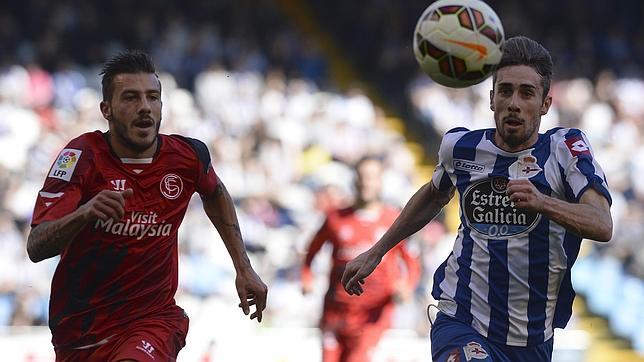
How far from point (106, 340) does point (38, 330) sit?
22.7 ft

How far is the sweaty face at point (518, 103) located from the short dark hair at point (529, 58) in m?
0.03

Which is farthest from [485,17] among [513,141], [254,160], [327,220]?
[254,160]

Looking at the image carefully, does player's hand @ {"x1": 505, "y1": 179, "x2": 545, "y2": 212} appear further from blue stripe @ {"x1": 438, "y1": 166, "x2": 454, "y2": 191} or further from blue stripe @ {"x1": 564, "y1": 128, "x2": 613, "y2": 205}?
blue stripe @ {"x1": 438, "y1": 166, "x2": 454, "y2": 191}

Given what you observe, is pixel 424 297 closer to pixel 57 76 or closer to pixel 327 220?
pixel 327 220

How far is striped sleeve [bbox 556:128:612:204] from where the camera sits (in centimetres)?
522

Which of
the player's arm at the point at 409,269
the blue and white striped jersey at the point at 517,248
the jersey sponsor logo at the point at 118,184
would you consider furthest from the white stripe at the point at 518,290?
the player's arm at the point at 409,269

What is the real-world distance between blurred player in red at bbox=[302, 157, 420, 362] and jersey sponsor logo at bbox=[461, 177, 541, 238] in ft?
15.3

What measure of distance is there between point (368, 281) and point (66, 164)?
5.16 meters

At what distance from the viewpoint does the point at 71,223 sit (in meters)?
5.18

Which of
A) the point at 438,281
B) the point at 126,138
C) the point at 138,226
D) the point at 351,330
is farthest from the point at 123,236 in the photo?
the point at 351,330

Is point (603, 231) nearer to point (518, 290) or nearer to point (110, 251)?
point (518, 290)

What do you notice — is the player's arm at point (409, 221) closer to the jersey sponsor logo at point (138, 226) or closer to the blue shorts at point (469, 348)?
the blue shorts at point (469, 348)

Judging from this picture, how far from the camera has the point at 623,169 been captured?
1608 centimetres

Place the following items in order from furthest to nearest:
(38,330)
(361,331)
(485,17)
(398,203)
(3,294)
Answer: (398,203), (3,294), (38,330), (361,331), (485,17)
